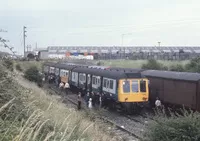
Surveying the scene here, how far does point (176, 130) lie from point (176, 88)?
38.0ft

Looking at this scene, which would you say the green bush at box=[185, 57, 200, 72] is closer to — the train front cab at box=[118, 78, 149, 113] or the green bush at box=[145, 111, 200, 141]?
the train front cab at box=[118, 78, 149, 113]

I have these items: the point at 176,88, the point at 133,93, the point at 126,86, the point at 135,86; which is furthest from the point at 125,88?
the point at 176,88

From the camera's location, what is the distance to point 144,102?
25.3 m

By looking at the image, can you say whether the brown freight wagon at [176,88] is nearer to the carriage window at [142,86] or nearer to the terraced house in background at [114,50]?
the carriage window at [142,86]

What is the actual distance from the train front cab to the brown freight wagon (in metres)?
1.06

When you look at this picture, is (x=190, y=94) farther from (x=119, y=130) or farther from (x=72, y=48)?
(x=72, y=48)

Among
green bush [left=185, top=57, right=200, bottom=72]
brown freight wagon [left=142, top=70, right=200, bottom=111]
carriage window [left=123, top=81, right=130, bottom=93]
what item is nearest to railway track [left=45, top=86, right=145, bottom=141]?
carriage window [left=123, top=81, right=130, bottom=93]

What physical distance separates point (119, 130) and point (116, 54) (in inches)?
3366

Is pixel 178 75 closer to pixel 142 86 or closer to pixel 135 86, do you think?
pixel 142 86

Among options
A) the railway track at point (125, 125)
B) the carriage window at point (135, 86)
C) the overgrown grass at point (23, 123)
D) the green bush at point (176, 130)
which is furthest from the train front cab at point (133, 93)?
the overgrown grass at point (23, 123)

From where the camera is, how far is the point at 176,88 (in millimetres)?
22875

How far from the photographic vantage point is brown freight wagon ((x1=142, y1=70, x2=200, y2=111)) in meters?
20.9

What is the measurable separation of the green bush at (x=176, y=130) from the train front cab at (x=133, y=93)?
12.4 m

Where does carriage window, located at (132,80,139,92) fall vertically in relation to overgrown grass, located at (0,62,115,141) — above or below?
below
